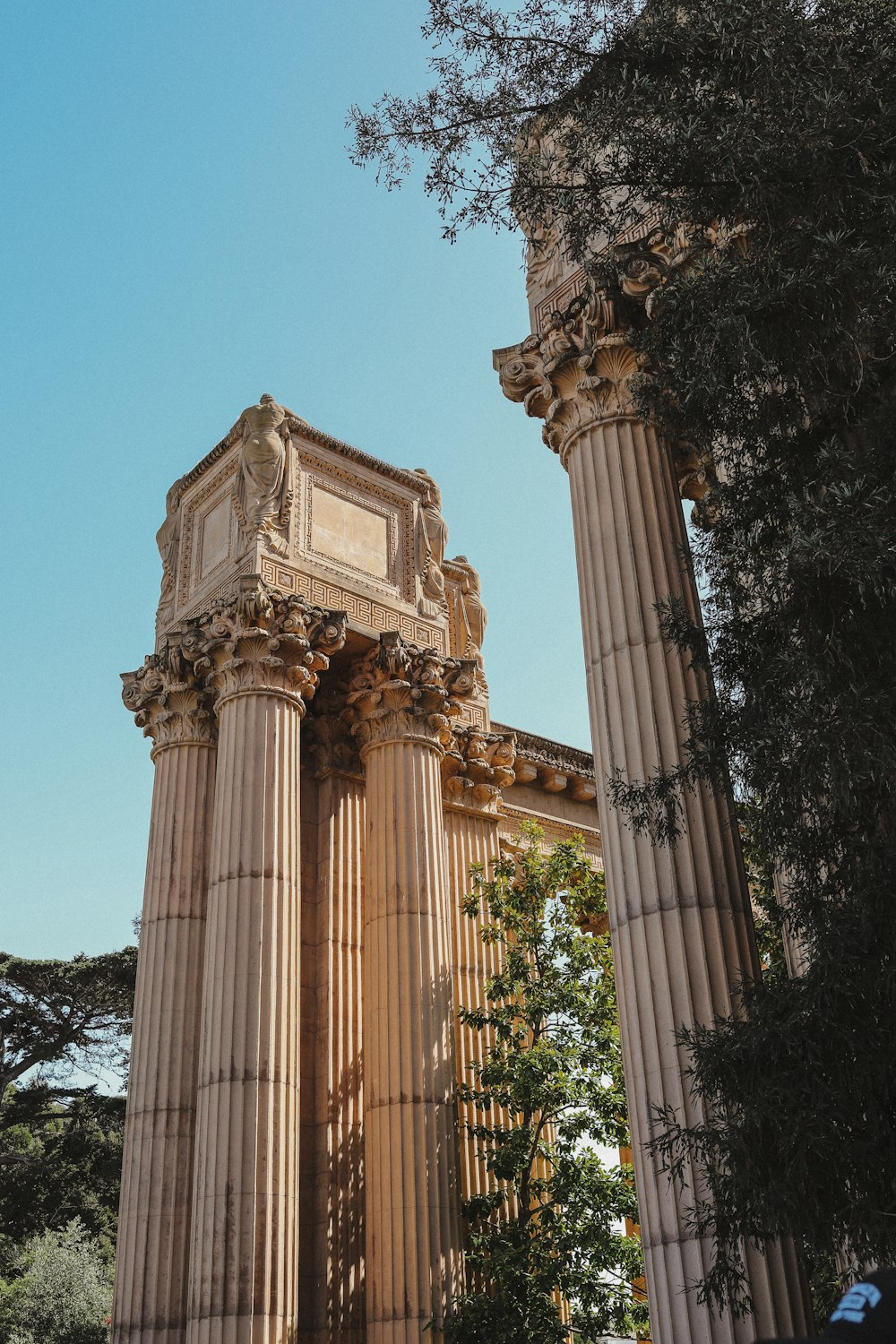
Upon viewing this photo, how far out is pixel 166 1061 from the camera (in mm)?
21938

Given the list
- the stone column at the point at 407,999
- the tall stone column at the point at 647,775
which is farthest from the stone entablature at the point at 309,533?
the tall stone column at the point at 647,775

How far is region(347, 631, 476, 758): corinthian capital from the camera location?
80.7 ft

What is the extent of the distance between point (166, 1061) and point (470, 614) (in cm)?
1205

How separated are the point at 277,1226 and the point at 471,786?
412 inches

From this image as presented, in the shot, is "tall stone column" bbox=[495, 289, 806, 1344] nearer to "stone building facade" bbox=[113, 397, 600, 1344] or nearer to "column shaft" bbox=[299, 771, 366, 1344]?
"stone building facade" bbox=[113, 397, 600, 1344]

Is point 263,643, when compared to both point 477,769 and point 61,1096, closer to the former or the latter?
point 477,769

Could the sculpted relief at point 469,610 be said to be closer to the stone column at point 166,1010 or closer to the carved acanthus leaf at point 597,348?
the stone column at point 166,1010

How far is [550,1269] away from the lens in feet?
65.0

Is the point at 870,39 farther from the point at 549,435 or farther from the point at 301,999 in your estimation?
the point at 301,999

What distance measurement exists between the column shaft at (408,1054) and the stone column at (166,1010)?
2995 mm

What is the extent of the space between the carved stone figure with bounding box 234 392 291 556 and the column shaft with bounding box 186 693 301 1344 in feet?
11.9

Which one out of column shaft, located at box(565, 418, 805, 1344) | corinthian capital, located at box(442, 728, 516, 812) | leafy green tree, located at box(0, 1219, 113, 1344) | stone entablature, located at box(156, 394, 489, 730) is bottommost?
leafy green tree, located at box(0, 1219, 113, 1344)

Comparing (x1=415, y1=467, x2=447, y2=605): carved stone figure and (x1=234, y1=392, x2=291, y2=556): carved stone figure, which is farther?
(x1=415, y1=467, x2=447, y2=605): carved stone figure

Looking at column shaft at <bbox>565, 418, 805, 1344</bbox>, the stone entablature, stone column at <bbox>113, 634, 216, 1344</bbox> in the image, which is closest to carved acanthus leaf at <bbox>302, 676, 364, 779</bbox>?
the stone entablature
